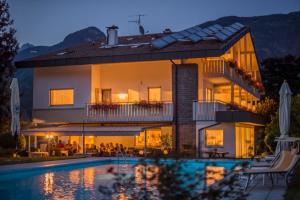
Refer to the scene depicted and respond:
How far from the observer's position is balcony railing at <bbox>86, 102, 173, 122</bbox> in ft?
92.7

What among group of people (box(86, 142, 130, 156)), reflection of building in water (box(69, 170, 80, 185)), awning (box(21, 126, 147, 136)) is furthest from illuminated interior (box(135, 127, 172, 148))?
reflection of building in water (box(69, 170, 80, 185))

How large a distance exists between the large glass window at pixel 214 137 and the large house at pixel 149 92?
0.05 metres

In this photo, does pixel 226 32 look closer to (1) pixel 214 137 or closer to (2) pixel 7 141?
(1) pixel 214 137

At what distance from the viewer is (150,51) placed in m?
28.4

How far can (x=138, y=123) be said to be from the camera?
28969mm

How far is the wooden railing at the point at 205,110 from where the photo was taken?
26955 mm

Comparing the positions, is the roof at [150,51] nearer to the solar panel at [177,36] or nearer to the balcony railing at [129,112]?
the solar panel at [177,36]

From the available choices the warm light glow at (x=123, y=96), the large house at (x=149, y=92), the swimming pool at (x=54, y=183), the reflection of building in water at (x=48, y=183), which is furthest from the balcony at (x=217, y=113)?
the reflection of building in water at (x=48, y=183)

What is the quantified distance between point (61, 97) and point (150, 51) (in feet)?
21.5

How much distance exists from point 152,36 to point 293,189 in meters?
25.0

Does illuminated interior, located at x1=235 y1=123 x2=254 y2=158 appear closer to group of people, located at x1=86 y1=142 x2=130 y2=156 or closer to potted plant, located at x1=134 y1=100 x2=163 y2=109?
potted plant, located at x1=134 y1=100 x2=163 y2=109

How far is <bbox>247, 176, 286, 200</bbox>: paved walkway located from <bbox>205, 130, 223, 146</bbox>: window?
13.5 metres

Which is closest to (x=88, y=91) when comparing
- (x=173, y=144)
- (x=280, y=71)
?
(x=173, y=144)

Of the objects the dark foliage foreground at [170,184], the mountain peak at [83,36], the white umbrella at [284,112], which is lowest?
the dark foliage foreground at [170,184]
